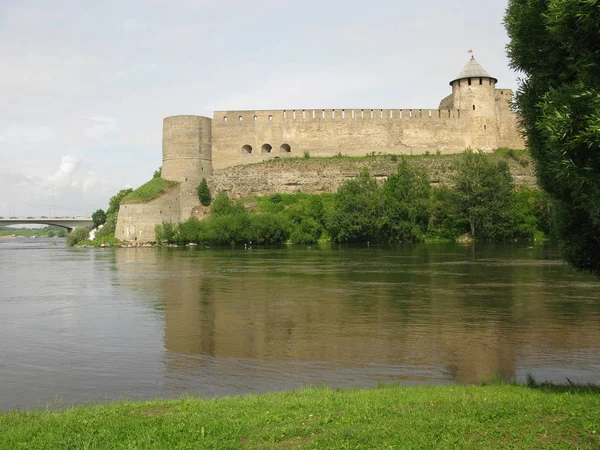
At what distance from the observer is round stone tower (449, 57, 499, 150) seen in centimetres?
5297

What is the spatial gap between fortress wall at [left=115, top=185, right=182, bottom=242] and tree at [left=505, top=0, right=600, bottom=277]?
155 feet

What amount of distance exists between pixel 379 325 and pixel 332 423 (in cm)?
733

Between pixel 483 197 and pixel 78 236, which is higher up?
pixel 483 197

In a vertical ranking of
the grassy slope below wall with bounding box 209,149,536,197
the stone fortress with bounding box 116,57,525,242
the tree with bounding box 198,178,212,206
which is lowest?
the tree with bounding box 198,178,212,206

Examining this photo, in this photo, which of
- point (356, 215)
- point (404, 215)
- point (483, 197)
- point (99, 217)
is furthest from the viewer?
point (99, 217)

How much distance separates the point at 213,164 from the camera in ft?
184

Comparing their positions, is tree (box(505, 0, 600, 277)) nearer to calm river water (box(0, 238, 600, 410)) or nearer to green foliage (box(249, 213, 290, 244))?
calm river water (box(0, 238, 600, 410))

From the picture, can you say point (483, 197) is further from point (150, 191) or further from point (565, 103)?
point (565, 103)

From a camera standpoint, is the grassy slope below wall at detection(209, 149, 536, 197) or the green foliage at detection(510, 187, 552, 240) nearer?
the green foliage at detection(510, 187, 552, 240)

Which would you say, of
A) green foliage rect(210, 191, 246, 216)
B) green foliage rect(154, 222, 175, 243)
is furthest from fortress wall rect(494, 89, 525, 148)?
green foliage rect(154, 222, 175, 243)

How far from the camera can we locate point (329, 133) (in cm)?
5550

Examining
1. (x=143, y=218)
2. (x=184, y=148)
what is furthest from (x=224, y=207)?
(x=143, y=218)

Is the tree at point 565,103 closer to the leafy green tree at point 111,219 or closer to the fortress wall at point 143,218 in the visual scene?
the fortress wall at point 143,218

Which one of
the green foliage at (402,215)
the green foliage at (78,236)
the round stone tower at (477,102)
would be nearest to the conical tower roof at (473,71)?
the round stone tower at (477,102)
